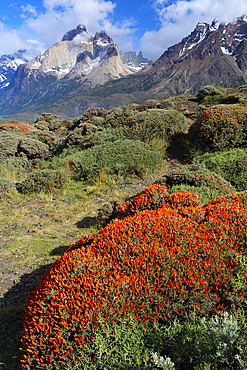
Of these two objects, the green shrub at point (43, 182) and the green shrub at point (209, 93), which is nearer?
the green shrub at point (43, 182)

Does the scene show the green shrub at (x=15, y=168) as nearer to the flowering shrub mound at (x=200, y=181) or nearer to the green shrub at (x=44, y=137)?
the green shrub at (x=44, y=137)

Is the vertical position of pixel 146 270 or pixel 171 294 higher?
pixel 146 270

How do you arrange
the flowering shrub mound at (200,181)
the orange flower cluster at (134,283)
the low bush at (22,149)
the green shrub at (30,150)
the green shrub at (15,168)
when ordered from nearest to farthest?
the orange flower cluster at (134,283), the flowering shrub mound at (200,181), the green shrub at (15,168), the low bush at (22,149), the green shrub at (30,150)

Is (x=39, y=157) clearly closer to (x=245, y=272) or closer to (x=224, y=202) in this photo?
(x=224, y=202)

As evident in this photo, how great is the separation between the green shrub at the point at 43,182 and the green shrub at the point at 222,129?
6.38 m

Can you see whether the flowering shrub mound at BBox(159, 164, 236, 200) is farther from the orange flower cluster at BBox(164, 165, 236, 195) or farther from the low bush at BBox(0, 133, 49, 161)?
the low bush at BBox(0, 133, 49, 161)

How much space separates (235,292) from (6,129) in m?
18.1

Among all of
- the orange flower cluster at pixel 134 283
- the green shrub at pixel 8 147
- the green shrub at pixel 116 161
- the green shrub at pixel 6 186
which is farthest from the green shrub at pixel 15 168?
the orange flower cluster at pixel 134 283

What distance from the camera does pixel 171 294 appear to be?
2236 mm

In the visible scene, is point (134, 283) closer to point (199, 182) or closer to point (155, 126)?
point (199, 182)

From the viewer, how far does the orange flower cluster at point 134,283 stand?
195 centimetres

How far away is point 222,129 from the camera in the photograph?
8.59 meters

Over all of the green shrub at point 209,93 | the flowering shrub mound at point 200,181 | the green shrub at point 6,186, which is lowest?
the green shrub at point 6,186

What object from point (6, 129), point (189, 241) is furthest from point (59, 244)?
point (6, 129)
